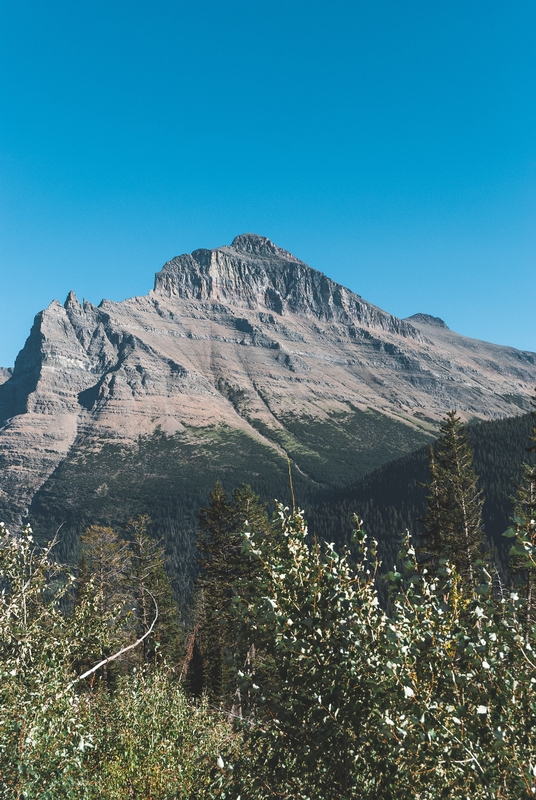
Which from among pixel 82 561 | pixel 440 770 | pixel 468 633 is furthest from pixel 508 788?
pixel 82 561

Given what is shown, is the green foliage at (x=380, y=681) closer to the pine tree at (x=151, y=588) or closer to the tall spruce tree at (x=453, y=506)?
the tall spruce tree at (x=453, y=506)

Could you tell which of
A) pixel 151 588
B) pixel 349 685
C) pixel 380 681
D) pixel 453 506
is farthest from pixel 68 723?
pixel 151 588

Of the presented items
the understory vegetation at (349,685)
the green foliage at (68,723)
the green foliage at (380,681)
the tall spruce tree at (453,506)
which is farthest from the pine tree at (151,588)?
the green foliage at (380,681)

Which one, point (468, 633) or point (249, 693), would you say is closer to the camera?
point (468, 633)

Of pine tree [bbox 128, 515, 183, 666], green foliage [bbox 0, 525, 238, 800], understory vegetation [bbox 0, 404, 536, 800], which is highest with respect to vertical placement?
understory vegetation [bbox 0, 404, 536, 800]

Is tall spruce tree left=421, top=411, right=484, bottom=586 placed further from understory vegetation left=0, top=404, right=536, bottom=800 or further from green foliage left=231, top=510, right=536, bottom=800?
green foliage left=231, top=510, right=536, bottom=800

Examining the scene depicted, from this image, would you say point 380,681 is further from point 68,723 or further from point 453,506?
point 453,506

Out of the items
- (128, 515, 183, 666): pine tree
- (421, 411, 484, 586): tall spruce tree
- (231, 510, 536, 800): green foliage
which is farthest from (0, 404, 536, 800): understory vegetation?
(128, 515, 183, 666): pine tree

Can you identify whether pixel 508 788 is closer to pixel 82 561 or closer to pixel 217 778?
pixel 217 778

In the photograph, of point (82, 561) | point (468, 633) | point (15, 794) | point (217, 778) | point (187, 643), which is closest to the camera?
point (468, 633)

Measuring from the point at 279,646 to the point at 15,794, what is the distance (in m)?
4.91

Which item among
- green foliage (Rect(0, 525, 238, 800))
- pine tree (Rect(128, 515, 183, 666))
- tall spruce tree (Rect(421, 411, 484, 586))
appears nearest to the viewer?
green foliage (Rect(0, 525, 238, 800))

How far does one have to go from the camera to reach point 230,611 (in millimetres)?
6754

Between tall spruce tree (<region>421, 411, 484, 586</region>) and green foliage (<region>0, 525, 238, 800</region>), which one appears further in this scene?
tall spruce tree (<region>421, 411, 484, 586</region>)
